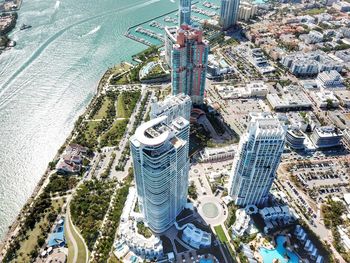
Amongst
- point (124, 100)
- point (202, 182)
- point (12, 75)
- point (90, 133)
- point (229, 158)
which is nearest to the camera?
point (202, 182)

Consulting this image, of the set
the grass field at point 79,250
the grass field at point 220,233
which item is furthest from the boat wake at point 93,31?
the grass field at point 220,233

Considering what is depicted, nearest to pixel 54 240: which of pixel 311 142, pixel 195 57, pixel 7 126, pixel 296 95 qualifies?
pixel 7 126

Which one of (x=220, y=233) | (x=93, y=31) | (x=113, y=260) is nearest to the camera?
(x=113, y=260)

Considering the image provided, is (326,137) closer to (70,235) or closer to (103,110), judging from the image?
(103,110)

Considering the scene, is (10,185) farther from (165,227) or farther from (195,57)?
(195,57)

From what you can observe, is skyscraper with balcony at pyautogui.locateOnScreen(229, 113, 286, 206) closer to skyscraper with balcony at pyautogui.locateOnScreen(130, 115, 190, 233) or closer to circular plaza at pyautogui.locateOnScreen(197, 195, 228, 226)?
circular plaza at pyautogui.locateOnScreen(197, 195, 228, 226)

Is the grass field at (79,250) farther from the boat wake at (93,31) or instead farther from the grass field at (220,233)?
the boat wake at (93,31)

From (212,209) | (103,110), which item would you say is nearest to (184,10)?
(103,110)
